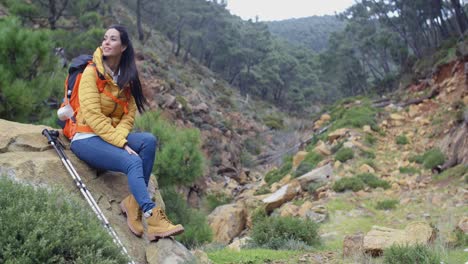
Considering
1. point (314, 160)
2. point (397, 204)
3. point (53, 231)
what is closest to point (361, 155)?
point (314, 160)

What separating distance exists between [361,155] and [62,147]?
37.5ft

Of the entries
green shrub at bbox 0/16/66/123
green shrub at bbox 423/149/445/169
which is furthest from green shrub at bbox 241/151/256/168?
green shrub at bbox 0/16/66/123

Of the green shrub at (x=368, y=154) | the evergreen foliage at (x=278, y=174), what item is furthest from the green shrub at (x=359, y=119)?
the green shrub at (x=368, y=154)

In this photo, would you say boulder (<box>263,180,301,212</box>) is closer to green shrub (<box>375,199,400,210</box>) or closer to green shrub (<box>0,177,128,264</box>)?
green shrub (<box>375,199,400,210</box>)

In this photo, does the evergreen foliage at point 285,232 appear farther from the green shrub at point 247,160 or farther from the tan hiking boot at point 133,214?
the green shrub at point 247,160

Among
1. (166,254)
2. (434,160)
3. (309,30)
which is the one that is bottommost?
(434,160)

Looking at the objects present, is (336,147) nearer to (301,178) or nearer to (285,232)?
(301,178)

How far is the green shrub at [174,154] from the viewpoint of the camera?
767cm

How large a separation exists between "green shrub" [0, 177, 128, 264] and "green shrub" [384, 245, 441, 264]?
2309 mm

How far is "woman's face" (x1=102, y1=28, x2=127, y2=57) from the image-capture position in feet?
12.6

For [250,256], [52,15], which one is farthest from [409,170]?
[52,15]

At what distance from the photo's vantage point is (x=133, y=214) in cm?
363

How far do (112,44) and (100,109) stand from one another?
567 millimetres

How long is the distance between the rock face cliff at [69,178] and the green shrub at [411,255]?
171 centimetres
